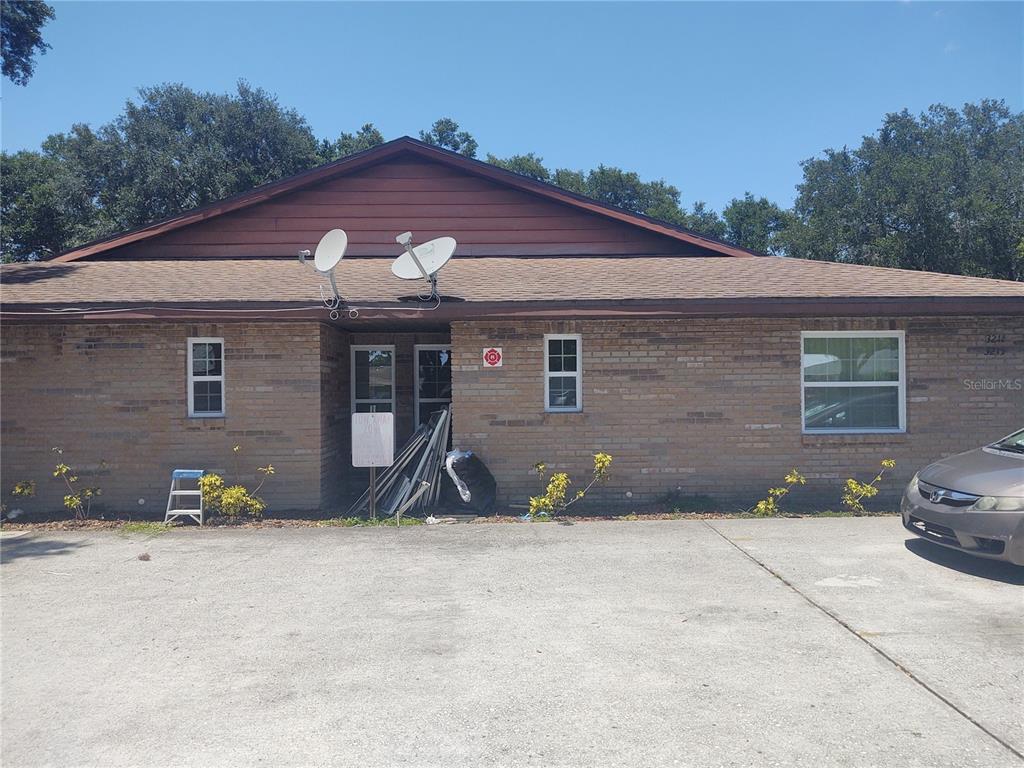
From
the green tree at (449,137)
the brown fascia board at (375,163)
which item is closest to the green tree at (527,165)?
the green tree at (449,137)

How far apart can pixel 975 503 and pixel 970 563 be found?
78cm

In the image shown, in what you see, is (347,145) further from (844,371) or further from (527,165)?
(844,371)

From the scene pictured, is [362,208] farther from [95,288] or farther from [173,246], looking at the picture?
[95,288]

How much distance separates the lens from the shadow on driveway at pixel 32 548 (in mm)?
7688

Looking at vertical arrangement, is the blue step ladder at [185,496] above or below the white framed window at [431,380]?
below

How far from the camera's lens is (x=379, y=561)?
7289 millimetres

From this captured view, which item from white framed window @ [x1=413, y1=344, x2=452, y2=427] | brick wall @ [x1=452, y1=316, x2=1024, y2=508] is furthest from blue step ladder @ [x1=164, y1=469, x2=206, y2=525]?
white framed window @ [x1=413, y1=344, x2=452, y2=427]

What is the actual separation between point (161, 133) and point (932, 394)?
2747 cm

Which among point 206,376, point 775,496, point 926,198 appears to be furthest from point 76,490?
point 926,198

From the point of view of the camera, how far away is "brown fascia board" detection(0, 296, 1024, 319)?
9.09 m

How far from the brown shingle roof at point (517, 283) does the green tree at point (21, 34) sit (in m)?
4.11

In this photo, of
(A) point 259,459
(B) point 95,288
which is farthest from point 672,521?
(B) point 95,288

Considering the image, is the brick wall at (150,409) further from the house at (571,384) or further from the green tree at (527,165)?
the green tree at (527,165)

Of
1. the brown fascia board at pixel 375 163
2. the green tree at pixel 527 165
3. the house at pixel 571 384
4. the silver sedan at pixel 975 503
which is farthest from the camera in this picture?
the green tree at pixel 527 165
